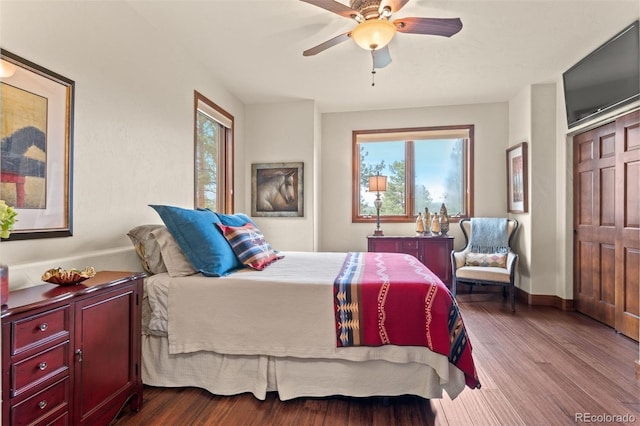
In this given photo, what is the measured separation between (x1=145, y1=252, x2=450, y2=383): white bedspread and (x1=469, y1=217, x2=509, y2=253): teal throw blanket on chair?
2922mm

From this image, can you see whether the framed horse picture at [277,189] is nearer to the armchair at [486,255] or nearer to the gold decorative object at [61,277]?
the armchair at [486,255]

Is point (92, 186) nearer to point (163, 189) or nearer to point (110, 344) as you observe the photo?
point (163, 189)

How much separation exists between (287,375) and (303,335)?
28 cm

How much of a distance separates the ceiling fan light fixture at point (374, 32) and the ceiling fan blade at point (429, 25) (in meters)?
0.06

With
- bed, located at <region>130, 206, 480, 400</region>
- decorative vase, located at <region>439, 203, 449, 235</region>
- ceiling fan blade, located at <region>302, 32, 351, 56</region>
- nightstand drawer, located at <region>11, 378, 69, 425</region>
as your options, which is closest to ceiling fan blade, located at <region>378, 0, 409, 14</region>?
ceiling fan blade, located at <region>302, 32, 351, 56</region>

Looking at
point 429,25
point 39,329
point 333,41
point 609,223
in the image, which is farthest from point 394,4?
point 609,223

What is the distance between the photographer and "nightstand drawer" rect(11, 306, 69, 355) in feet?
3.70

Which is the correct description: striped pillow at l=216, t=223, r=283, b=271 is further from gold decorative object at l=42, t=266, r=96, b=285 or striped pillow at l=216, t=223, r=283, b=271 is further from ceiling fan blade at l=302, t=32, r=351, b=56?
ceiling fan blade at l=302, t=32, r=351, b=56

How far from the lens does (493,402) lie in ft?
6.12

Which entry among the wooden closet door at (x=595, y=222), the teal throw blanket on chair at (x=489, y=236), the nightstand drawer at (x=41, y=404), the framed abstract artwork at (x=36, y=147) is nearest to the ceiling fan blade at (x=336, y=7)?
the framed abstract artwork at (x=36, y=147)

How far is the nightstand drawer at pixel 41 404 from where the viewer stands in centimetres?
113

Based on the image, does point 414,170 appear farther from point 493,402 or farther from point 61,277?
point 61,277

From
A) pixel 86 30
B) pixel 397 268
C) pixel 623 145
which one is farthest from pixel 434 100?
pixel 86 30

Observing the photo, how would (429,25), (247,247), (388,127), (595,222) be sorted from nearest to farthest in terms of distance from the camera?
(429,25) < (247,247) < (595,222) < (388,127)
